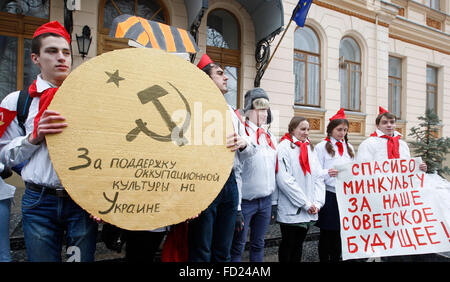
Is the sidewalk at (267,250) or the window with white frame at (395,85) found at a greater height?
the window with white frame at (395,85)

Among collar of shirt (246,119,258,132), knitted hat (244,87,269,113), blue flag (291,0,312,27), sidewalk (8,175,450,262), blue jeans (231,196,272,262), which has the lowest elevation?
sidewalk (8,175,450,262)

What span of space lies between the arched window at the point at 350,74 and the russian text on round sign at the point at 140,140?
7.87 m

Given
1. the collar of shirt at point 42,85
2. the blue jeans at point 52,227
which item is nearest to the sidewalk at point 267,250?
the blue jeans at point 52,227

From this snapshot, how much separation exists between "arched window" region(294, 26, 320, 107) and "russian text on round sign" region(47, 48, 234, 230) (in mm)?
6551

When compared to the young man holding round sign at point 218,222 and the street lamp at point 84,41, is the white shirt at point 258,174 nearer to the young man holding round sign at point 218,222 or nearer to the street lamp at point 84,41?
the young man holding round sign at point 218,222

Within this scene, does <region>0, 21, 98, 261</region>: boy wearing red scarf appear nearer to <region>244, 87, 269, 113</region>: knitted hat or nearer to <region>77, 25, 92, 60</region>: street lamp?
<region>244, 87, 269, 113</region>: knitted hat

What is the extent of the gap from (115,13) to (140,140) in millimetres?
5321

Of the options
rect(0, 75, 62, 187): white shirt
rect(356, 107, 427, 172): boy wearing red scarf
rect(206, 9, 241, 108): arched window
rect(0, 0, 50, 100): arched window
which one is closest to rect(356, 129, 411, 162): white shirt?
rect(356, 107, 427, 172): boy wearing red scarf

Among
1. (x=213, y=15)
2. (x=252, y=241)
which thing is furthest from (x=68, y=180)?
(x=213, y=15)

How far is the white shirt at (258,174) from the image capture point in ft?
7.61

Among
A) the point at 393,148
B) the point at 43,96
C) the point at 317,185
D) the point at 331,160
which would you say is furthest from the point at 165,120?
the point at 393,148

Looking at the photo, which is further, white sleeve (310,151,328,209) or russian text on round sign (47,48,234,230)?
white sleeve (310,151,328,209)

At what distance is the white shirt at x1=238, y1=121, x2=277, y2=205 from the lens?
91.4 inches
